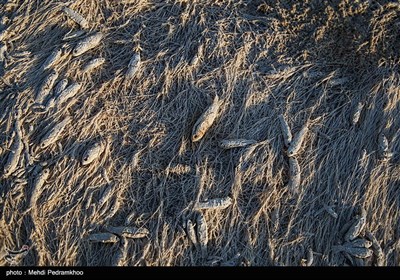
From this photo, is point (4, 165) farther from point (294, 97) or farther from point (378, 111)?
point (378, 111)

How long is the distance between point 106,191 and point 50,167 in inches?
15.8

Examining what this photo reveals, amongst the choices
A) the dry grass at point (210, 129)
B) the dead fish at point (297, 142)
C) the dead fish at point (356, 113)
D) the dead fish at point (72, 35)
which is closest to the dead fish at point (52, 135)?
the dry grass at point (210, 129)

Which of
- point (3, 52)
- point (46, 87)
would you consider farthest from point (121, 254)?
point (3, 52)

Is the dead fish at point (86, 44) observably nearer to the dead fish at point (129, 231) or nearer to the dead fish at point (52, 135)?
the dead fish at point (52, 135)

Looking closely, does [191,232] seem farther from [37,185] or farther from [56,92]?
[56,92]

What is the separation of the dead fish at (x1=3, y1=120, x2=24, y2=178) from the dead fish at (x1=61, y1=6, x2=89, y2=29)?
0.82 m

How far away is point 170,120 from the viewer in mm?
2715

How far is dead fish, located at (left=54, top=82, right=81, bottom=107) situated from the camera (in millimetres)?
2686

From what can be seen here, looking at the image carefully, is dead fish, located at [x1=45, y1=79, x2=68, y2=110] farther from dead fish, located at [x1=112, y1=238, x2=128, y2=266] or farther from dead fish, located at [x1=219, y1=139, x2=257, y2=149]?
dead fish, located at [x1=219, y1=139, x2=257, y2=149]

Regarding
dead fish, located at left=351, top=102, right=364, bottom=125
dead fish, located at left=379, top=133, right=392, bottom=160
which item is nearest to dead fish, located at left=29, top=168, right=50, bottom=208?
dead fish, located at left=351, top=102, right=364, bottom=125

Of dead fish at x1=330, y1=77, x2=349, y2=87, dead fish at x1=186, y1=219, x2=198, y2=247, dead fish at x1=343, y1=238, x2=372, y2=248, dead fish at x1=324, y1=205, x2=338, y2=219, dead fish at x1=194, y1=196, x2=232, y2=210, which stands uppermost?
dead fish at x1=330, y1=77, x2=349, y2=87

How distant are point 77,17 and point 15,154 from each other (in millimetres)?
1046

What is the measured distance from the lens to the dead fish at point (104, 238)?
A: 2.51m

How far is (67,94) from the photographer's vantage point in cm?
269
